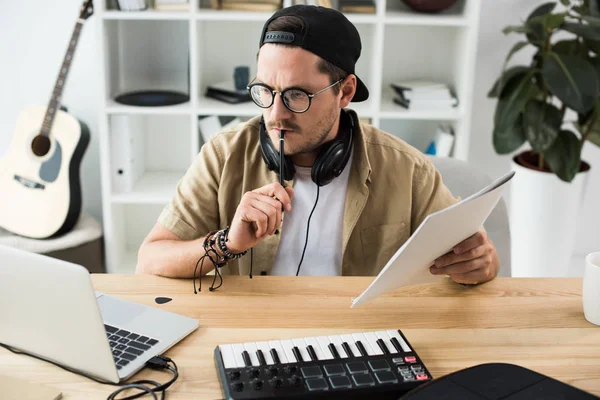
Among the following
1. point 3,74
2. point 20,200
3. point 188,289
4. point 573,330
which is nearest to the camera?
point 573,330

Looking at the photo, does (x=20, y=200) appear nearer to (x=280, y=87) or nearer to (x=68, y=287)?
(x=280, y=87)

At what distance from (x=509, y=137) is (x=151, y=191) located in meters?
1.49

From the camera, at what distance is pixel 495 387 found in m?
1.01

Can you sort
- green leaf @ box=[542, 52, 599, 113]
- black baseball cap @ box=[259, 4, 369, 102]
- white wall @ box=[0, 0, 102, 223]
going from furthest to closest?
1. white wall @ box=[0, 0, 102, 223]
2. green leaf @ box=[542, 52, 599, 113]
3. black baseball cap @ box=[259, 4, 369, 102]

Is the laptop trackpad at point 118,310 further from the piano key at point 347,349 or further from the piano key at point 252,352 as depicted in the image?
the piano key at point 347,349

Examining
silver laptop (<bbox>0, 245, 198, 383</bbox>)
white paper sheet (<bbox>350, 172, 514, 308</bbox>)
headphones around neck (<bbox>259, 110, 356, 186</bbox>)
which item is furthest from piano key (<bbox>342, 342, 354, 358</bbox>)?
headphones around neck (<bbox>259, 110, 356, 186</bbox>)

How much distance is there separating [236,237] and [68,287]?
442 mm

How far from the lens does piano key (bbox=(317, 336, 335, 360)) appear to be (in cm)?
111

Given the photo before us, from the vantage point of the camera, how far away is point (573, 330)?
1272 mm

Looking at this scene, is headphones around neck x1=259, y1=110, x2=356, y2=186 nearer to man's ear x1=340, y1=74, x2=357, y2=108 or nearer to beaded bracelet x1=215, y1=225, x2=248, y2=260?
man's ear x1=340, y1=74, x2=357, y2=108

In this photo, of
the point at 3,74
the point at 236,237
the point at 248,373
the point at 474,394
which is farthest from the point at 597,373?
the point at 3,74

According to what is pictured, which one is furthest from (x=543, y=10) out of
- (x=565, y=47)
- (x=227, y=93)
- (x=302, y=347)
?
(x=302, y=347)

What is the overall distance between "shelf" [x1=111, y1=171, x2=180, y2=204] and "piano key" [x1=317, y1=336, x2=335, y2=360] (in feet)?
6.14

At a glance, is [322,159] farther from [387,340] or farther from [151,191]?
[151,191]
